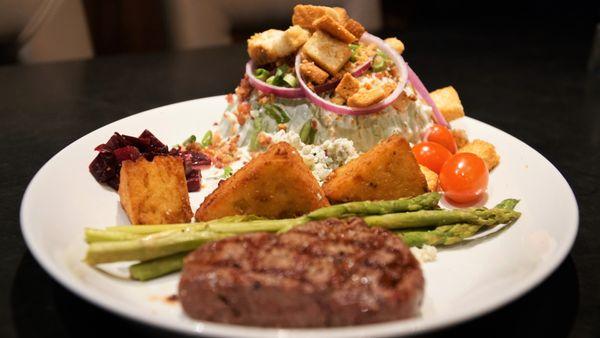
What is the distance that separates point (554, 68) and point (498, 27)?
6.85 ft

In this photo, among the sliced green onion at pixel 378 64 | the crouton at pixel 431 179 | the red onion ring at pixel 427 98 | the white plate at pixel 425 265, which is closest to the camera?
the white plate at pixel 425 265

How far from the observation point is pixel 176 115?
4945 millimetres

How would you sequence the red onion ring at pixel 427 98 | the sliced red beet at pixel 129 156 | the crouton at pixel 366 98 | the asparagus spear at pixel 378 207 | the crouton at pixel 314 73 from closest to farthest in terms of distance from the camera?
1. the asparagus spear at pixel 378 207
2. the sliced red beet at pixel 129 156
3. the crouton at pixel 366 98
4. the crouton at pixel 314 73
5. the red onion ring at pixel 427 98

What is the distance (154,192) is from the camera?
137 inches

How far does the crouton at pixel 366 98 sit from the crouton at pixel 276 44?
0.63m

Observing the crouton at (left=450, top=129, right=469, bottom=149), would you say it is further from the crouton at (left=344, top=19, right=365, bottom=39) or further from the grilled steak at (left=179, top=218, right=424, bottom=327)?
the grilled steak at (left=179, top=218, right=424, bottom=327)

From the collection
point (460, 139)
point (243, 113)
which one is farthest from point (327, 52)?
point (460, 139)

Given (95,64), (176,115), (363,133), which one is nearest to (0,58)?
(95,64)

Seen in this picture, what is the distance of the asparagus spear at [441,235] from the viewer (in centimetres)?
326

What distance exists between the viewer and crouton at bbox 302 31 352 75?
4.45m

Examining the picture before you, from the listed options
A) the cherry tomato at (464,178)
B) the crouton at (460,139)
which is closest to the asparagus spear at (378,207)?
the cherry tomato at (464,178)

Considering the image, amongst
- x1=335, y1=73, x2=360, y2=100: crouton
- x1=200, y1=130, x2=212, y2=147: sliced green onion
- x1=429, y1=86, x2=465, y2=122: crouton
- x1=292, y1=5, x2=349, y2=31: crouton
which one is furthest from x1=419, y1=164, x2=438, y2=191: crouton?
x1=200, y1=130, x2=212, y2=147: sliced green onion

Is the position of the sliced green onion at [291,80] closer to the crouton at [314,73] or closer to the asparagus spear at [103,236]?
the crouton at [314,73]

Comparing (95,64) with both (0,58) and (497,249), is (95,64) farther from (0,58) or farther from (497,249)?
(497,249)
